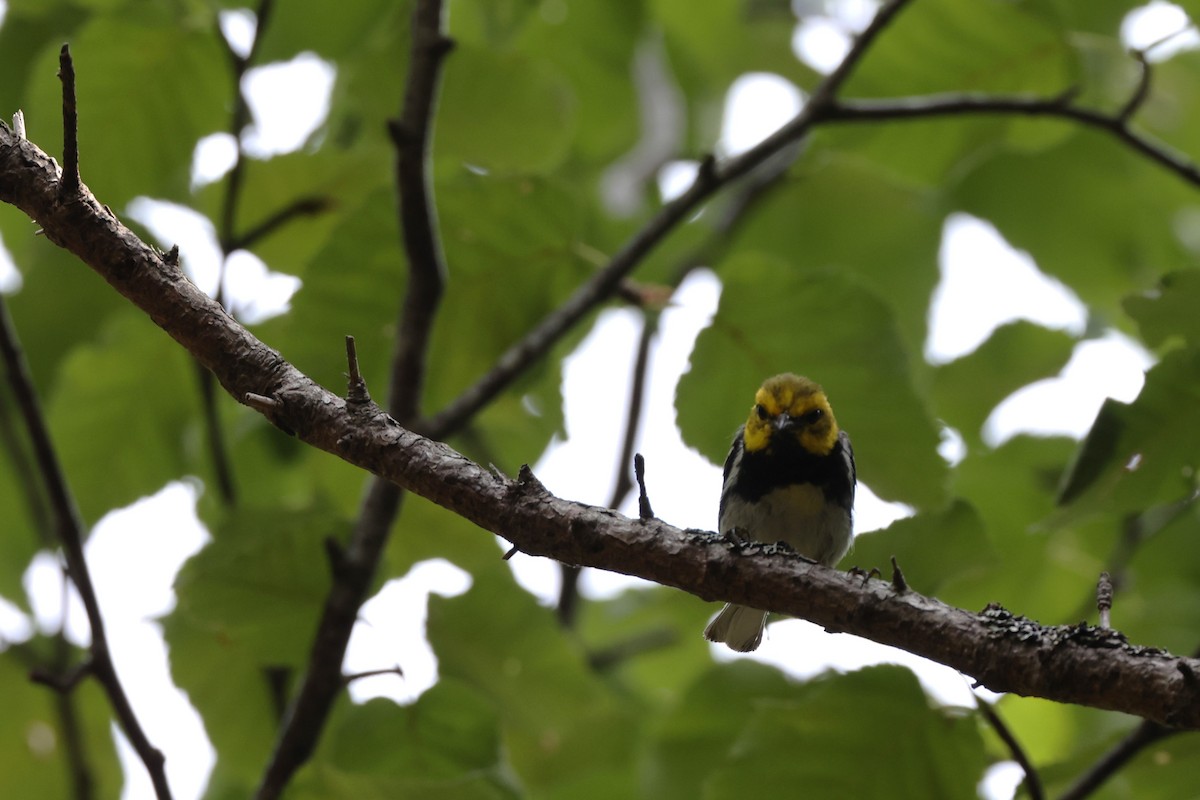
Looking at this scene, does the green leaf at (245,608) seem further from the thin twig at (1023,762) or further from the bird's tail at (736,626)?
the thin twig at (1023,762)

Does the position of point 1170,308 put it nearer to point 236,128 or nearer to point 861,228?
point 861,228

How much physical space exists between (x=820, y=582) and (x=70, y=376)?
7.40 feet

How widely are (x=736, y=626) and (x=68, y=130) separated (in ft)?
5.99

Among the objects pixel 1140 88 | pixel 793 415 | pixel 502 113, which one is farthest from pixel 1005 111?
pixel 502 113

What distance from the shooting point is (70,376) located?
3.07 meters

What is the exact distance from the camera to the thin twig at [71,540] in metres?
2.46

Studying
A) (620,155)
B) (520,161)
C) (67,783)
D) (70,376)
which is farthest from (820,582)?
(620,155)

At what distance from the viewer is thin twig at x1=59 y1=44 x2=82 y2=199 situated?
1.54m

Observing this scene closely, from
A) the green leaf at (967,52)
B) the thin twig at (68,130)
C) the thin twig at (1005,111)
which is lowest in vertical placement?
the thin twig at (68,130)

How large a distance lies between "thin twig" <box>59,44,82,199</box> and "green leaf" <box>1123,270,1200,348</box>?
1844mm

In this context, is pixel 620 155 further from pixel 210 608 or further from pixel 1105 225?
pixel 210 608

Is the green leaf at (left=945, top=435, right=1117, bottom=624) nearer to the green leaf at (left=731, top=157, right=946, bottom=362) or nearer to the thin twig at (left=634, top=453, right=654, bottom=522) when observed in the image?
the green leaf at (left=731, top=157, right=946, bottom=362)

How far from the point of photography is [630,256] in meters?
2.68

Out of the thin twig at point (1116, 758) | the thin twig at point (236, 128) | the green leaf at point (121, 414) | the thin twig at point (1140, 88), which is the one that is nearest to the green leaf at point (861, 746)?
the thin twig at point (1116, 758)
